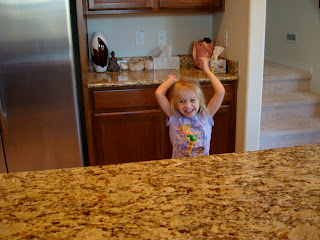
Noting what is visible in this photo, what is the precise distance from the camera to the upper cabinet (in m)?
2.82

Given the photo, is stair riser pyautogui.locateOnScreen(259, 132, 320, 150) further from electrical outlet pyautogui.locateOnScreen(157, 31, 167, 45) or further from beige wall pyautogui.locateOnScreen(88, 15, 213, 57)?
electrical outlet pyautogui.locateOnScreen(157, 31, 167, 45)

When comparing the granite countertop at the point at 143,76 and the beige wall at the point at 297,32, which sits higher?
the beige wall at the point at 297,32

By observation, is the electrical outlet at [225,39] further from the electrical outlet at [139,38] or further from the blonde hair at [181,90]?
the blonde hair at [181,90]

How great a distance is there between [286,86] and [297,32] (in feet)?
2.19

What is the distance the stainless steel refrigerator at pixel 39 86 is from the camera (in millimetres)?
2320

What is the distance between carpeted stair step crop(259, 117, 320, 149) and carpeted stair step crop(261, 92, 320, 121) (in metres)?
0.12

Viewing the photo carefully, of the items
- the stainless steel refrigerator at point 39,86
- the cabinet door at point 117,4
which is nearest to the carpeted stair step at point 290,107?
the cabinet door at point 117,4

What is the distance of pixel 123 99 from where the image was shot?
2697 mm

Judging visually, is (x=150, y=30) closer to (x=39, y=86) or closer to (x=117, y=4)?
(x=117, y=4)

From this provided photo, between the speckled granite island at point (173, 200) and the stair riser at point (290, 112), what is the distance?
2424mm

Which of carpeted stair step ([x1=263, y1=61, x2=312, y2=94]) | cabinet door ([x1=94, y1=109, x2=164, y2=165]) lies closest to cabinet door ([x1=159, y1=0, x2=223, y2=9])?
cabinet door ([x1=94, y1=109, x2=164, y2=165])

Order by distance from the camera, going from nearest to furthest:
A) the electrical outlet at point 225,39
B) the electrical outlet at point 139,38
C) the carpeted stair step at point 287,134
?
the electrical outlet at point 225,39, the carpeted stair step at point 287,134, the electrical outlet at point 139,38

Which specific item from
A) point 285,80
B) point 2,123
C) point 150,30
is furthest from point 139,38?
point 285,80

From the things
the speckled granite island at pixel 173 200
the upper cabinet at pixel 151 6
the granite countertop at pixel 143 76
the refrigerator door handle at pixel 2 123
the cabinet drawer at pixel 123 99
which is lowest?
the refrigerator door handle at pixel 2 123
